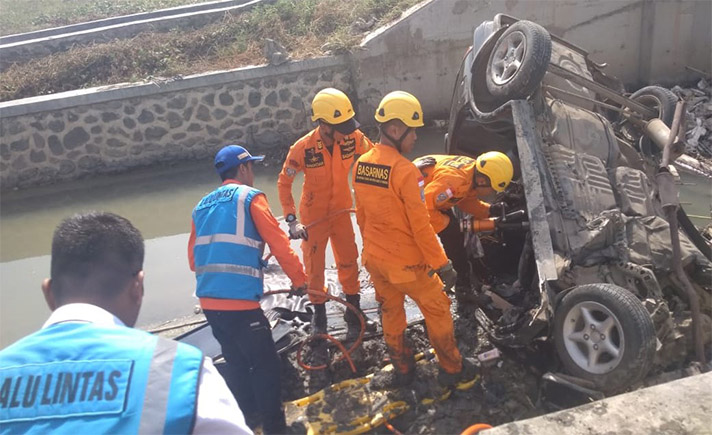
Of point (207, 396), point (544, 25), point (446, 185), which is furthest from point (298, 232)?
point (544, 25)

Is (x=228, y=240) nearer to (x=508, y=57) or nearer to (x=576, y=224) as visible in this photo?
(x=576, y=224)

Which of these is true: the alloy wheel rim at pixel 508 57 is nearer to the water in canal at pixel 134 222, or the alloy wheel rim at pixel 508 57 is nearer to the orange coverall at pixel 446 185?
the orange coverall at pixel 446 185

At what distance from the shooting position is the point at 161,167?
10617 millimetres

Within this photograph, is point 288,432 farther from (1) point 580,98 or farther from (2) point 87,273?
(1) point 580,98

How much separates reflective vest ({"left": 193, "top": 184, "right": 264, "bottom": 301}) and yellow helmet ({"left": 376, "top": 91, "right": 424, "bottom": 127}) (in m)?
1.00

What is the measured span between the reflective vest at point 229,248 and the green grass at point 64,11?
1324 cm

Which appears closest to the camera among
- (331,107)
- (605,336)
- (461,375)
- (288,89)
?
(605,336)

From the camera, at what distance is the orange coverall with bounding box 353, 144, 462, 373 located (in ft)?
12.1

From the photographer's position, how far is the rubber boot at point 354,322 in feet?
15.9

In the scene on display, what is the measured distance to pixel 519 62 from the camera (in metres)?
4.56

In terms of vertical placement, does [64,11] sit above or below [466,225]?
above

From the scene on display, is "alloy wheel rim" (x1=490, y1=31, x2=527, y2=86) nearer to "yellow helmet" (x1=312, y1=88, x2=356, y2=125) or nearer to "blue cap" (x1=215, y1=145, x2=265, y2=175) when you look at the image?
"yellow helmet" (x1=312, y1=88, x2=356, y2=125)

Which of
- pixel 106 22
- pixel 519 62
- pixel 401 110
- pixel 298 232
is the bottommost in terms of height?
pixel 298 232

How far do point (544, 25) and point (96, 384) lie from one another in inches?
439
